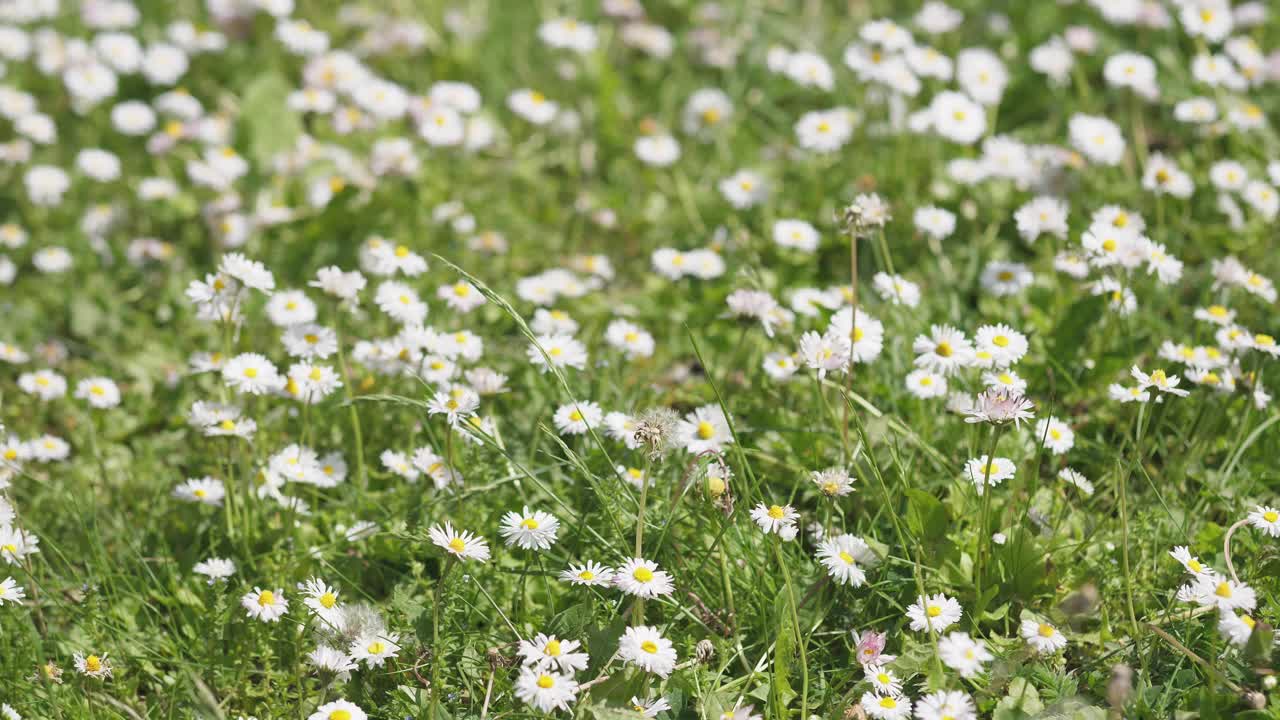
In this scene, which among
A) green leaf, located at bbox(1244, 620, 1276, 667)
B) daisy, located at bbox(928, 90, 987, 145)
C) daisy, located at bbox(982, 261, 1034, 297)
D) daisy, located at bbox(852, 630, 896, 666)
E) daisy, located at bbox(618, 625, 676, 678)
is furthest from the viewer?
daisy, located at bbox(928, 90, 987, 145)

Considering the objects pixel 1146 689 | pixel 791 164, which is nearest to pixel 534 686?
pixel 1146 689

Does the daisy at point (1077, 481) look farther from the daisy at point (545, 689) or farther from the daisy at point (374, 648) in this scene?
the daisy at point (374, 648)

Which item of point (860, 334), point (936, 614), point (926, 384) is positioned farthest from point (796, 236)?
point (936, 614)

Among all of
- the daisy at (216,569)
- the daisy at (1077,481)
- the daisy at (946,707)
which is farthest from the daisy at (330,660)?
the daisy at (1077,481)

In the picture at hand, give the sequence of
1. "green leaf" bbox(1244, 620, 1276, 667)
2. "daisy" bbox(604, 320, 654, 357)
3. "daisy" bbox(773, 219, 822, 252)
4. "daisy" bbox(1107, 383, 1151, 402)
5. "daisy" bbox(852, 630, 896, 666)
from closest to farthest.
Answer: "green leaf" bbox(1244, 620, 1276, 667) → "daisy" bbox(852, 630, 896, 666) → "daisy" bbox(1107, 383, 1151, 402) → "daisy" bbox(604, 320, 654, 357) → "daisy" bbox(773, 219, 822, 252)

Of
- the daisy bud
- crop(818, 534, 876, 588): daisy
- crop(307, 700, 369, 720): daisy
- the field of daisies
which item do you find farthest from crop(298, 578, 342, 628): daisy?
crop(818, 534, 876, 588): daisy

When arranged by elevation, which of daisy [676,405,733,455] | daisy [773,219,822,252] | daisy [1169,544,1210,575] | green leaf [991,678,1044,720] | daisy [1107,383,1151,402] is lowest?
daisy [773,219,822,252]

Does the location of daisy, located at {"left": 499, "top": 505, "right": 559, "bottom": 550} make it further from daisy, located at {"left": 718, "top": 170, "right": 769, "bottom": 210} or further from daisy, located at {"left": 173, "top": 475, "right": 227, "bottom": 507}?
daisy, located at {"left": 718, "top": 170, "right": 769, "bottom": 210}

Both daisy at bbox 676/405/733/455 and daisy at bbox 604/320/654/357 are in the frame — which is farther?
daisy at bbox 604/320/654/357
